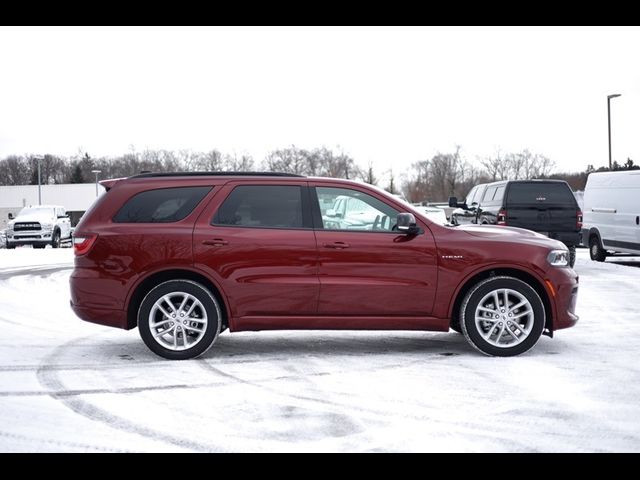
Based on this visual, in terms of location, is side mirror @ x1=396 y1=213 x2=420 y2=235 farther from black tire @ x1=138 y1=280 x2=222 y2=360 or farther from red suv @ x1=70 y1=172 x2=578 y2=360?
black tire @ x1=138 y1=280 x2=222 y2=360

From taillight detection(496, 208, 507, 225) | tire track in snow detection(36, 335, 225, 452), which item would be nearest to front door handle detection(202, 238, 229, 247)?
tire track in snow detection(36, 335, 225, 452)

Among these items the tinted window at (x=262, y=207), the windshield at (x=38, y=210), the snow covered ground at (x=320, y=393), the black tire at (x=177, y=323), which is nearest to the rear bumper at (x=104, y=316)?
the black tire at (x=177, y=323)

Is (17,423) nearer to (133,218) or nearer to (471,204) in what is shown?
(133,218)

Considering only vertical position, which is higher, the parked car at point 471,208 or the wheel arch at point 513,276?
the parked car at point 471,208

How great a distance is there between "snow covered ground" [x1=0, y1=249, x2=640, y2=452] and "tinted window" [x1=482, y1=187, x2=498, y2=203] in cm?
990

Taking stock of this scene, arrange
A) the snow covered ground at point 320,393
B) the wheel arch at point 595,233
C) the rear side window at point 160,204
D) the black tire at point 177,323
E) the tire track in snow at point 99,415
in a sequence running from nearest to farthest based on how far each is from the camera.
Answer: the tire track in snow at point 99,415 → the snow covered ground at point 320,393 → the black tire at point 177,323 → the rear side window at point 160,204 → the wheel arch at point 595,233

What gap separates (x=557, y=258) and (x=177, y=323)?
356 centimetres

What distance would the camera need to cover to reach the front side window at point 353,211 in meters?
7.80

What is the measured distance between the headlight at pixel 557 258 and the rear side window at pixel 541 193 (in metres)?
9.87

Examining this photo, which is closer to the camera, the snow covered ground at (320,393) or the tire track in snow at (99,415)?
the tire track in snow at (99,415)

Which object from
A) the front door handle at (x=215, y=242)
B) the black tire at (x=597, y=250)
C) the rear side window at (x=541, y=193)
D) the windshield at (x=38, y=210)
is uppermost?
the windshield at (x=38, y=210)

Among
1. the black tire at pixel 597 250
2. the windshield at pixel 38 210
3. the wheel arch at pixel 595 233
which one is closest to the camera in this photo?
the wheel arch at pixel 595 233

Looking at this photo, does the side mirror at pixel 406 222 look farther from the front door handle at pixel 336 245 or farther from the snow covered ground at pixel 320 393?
the snow covered ground at pixel 320 393

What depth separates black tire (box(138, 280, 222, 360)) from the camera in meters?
7.61
